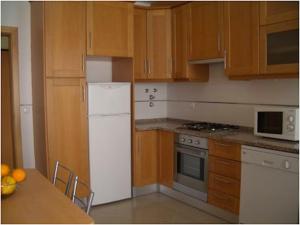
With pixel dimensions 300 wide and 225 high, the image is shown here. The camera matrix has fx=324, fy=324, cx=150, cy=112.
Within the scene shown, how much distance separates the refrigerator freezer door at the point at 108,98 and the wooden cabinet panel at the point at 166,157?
57cm

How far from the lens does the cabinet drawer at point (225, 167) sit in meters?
3.02

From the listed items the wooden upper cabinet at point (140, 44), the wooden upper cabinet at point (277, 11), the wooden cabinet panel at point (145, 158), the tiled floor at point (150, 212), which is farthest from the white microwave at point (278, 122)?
the wooden upper cabinet at point (140, 44)

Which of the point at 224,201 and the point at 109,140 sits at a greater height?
the point at 109,140

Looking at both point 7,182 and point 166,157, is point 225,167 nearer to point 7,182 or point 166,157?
point 166,157

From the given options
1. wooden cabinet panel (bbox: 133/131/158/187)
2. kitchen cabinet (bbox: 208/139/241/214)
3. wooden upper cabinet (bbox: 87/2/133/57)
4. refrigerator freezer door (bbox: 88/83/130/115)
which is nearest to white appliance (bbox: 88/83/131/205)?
refrigerator freezer door (bbox: 88/83/130/115)

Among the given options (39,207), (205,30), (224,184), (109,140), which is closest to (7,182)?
(39,207)

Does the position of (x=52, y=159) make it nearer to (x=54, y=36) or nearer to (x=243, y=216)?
(x=54, y=36)

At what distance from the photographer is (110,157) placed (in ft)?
12.1

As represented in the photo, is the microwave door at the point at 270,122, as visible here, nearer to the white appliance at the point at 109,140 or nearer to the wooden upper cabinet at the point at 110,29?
the white appliance at the point at 109,140

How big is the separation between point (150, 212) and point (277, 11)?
2.34 meters

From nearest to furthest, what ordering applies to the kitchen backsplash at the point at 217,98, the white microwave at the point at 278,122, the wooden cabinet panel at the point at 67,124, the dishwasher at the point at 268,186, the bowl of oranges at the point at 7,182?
the bowl of oranges at the point at 7,182
the dishwasher at the point at 268,186
the white microwave at the point at 278,122
the kitchen backsplash at the point at 217,98
the wooden cabinet panel at the point at 67,124

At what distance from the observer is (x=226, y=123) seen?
385cm

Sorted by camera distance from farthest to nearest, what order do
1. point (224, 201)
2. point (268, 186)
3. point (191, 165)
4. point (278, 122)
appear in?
point (191, 165) < point (224, 201) < point (278, 122) < point (268, 186)

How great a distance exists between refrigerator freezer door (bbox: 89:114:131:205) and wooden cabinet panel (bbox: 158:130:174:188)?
0.42 meters
